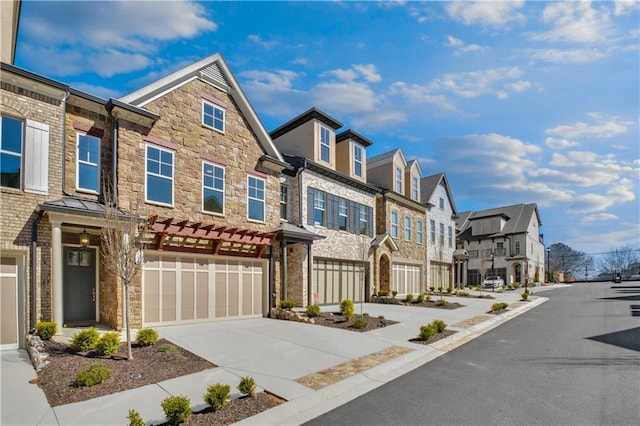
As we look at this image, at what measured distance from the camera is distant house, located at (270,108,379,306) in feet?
63.0

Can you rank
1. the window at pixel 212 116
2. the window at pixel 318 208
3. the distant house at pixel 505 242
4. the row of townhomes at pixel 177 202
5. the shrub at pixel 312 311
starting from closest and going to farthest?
the row of townhomes at pixel 177 202 → the window at pixel 212 116 → the shrub at pixel 312 311 → the window at pixel 318 208 → the distant house at pixel 505 242

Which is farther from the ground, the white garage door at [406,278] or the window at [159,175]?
the window at [159,175]

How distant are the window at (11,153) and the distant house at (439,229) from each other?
2789 cm

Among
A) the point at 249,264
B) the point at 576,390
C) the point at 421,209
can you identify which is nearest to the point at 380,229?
the point at 421,209

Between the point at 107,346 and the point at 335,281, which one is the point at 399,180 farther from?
the point at 107,346

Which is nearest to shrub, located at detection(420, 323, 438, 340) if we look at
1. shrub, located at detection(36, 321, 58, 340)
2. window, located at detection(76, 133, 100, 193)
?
shrub, located at detection(36, 321, 58, 340)

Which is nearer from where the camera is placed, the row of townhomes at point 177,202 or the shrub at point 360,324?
the row of townhomes at point 177,202

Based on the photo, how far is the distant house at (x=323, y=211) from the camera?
19.2 meters

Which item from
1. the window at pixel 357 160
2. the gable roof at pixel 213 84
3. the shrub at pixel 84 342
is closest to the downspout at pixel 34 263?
the shrub at pixel 84 342

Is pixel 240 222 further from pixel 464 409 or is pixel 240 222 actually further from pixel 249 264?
pixel 464 409

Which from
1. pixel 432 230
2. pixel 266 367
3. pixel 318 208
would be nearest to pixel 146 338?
pixel 266 367

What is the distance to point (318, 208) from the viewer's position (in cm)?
2100

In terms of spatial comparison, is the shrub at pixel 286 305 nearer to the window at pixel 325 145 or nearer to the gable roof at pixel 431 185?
the window at pixel 325 145

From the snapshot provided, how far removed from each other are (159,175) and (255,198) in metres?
4.53
